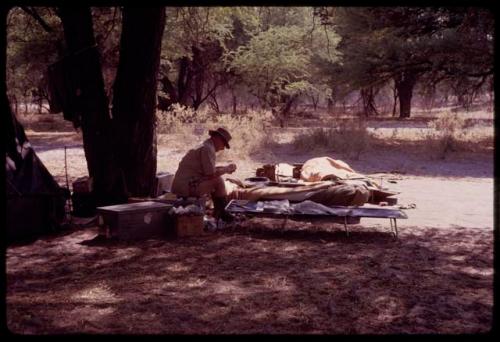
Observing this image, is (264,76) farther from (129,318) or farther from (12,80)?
(129,318)

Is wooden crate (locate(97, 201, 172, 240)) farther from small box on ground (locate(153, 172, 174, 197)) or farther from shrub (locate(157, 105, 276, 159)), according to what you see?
shrub (locate(157, 105, 276, 159))

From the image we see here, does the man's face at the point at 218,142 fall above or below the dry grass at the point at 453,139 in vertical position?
above

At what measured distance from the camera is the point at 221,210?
6918 mm

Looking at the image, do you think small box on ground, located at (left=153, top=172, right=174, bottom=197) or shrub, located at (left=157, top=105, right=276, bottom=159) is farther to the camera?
shrub, located at (left=157, top=105, right=276, bottom=159)

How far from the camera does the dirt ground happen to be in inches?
148

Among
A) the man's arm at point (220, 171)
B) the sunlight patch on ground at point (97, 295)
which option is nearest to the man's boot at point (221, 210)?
the man's arm at point (220, 171)

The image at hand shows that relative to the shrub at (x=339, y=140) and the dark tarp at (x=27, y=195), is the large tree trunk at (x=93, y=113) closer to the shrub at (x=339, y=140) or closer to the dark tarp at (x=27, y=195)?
the dark tarp at (x=27, y=195)

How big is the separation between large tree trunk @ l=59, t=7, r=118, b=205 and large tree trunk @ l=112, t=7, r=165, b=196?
15 cm

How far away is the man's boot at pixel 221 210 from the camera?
6.85 metres

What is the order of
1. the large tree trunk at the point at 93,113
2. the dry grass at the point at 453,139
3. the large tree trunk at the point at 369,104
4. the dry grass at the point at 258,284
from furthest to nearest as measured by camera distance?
the large tree trunk at the point at 369,104 < the dry grass at the point at 453,139 < the large tree trunk at the point at 93,113 < the dry grass at the point at 258,284

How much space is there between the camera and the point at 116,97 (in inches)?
280

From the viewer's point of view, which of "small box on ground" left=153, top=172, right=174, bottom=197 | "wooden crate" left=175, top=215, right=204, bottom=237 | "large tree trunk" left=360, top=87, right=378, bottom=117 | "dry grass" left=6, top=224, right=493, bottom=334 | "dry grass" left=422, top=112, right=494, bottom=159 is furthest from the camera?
"large tree trunk" left=360, top=87, right=378, bottom=117

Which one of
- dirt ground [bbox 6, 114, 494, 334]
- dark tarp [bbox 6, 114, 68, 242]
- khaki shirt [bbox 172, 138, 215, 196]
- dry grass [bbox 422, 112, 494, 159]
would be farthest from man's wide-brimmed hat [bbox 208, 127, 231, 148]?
dry grass [bbox 422, 112, 494, 159]

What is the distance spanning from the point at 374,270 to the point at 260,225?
6.90ft
